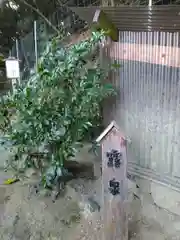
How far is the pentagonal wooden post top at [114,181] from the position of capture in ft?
9.96

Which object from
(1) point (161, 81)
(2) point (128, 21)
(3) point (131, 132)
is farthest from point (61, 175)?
(2) point (128, 21)

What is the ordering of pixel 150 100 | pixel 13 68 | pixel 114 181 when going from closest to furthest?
pixel 114 181
pixel 150 100
pixel 13 68

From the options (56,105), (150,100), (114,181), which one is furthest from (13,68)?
(114,181)

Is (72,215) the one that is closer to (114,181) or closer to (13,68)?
(114,181)

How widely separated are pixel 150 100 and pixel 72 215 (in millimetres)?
1876

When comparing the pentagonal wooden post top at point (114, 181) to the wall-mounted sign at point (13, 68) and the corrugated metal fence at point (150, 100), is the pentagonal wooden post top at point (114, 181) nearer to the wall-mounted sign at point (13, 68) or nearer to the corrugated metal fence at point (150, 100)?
the corrugated metal fence at point (150, 100)

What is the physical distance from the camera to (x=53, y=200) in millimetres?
4441

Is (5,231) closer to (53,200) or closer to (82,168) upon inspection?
(53,200)

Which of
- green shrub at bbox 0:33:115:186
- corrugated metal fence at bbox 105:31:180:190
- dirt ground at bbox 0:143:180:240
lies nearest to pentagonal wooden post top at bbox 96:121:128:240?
dirt ground at bbox 0:143:180:240

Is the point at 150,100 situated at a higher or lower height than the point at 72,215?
higher

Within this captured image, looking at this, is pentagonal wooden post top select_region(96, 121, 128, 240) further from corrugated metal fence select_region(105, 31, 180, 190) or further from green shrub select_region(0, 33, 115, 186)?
green shrub select_region(0, 33, 115, 186)

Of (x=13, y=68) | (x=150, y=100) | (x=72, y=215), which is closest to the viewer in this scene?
(x=150, y=100)

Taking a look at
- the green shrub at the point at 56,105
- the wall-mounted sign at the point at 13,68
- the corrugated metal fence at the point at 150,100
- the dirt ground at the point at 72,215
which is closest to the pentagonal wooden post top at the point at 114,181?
the dirt ground at the point at 72,215

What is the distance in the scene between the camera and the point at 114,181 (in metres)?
3.12
